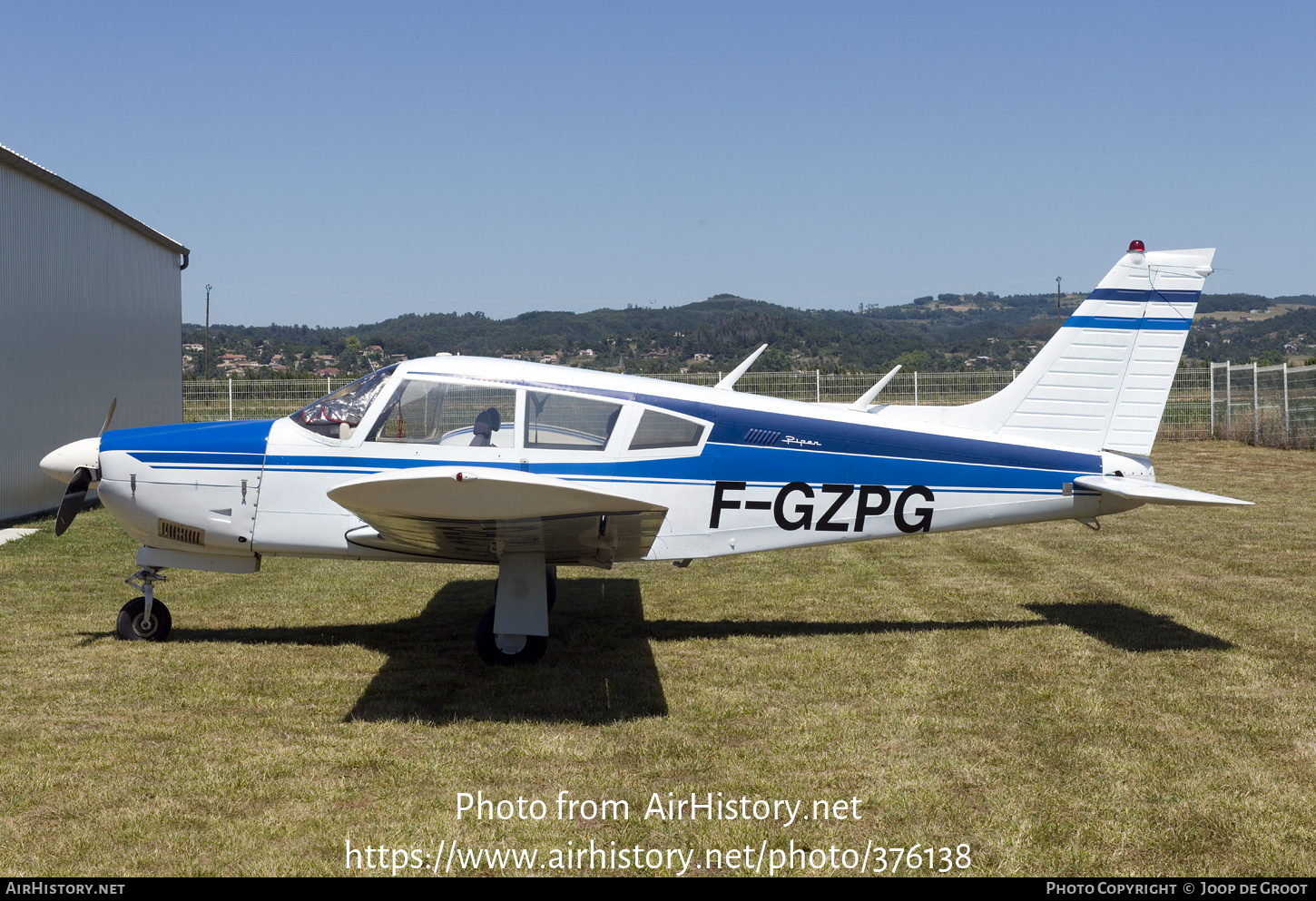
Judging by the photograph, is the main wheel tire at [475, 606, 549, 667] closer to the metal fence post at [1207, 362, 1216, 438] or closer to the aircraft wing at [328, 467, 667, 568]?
the aircraft wing at [328, 467, 667, 568]

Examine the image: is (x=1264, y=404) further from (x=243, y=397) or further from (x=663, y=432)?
(x=243, y=397)

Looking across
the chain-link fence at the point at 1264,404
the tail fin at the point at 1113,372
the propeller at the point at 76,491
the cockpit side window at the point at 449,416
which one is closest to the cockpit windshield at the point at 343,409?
the cockpit side window at the point at 449,416

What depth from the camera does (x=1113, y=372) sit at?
7.38 metres

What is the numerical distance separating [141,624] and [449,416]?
2.69 metres

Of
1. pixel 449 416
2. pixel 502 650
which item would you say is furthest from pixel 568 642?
pixel 449 416

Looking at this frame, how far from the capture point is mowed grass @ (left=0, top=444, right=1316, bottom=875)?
3.94 meters

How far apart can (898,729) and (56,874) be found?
3747 mm

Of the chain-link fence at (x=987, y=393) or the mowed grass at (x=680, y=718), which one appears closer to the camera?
the mowed grass at (x=680, y=718)

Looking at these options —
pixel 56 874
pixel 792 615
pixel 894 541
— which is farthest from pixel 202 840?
pixel 894 541

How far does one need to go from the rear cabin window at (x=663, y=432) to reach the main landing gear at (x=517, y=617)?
3.49 ft

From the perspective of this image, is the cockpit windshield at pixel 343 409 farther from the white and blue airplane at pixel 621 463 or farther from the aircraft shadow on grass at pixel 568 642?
the aircraft shadow on grass at pixel 568 642

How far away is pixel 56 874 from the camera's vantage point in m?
3.57

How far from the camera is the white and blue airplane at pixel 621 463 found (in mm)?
6590
